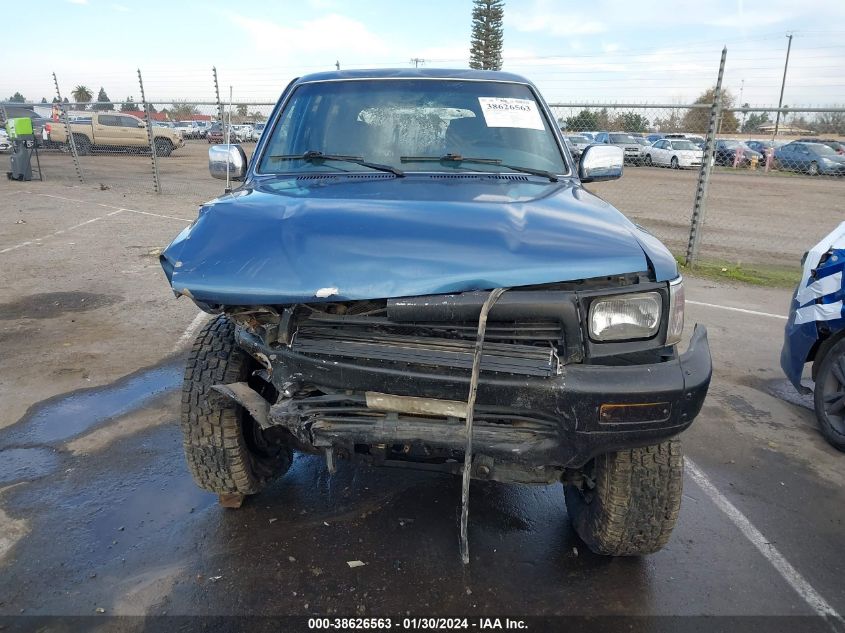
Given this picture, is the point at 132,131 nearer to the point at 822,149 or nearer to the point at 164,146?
the point at 164,146

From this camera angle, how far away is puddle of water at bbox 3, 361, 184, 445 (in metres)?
3.72

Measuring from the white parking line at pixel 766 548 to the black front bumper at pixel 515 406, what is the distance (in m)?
1.13

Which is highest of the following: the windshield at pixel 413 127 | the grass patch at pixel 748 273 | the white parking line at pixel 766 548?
the windshield at pixel 413 127

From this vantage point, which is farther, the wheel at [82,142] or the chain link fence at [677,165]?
the wheel at [82,142]

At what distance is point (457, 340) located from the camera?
213cm

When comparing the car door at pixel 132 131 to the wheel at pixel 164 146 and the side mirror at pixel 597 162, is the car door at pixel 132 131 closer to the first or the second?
the wheel at pixel 164 146

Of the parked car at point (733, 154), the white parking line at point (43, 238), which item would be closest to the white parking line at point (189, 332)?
the white parking line at point (43, 238)

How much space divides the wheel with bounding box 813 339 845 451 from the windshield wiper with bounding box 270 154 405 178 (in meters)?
2.88

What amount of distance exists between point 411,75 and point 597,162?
4.04ft

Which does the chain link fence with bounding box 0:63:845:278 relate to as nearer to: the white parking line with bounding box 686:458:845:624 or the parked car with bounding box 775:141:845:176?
the parked car with bounding box 775:141:845:176

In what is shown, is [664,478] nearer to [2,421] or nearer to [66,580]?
[66,580]

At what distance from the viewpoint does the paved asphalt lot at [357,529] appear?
2496 millimetres

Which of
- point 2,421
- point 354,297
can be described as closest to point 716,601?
point 354,297

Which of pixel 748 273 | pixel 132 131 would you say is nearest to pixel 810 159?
pixel 748 273
